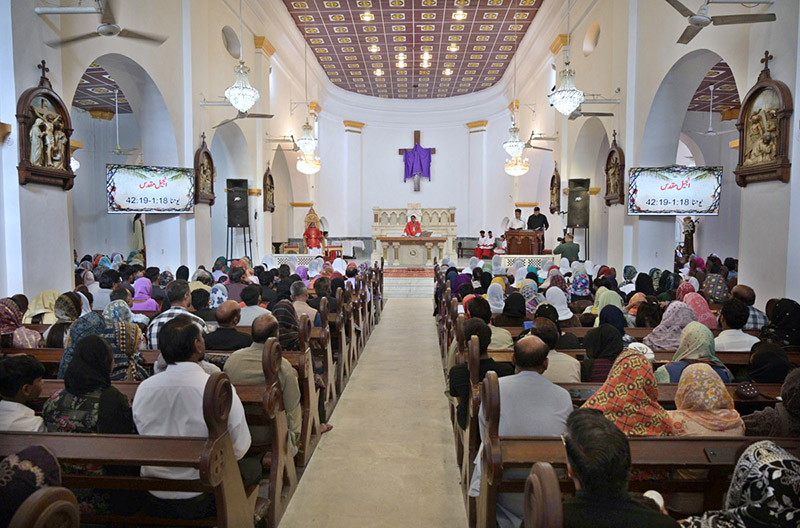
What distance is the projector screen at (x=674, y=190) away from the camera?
7.46m

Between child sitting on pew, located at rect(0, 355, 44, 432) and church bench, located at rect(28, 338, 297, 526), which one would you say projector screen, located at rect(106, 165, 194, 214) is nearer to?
church bench, located at rect(28, 338, 297, 526)

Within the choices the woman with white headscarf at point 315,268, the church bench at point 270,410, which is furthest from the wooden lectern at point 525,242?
the church bench at point 270,410

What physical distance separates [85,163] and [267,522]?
14.2m

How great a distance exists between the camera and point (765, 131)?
5332 mm

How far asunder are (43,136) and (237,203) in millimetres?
5809

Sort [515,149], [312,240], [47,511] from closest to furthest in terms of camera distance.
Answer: [47,511], [515,149], [312,240]

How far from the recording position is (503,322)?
16.3 feet

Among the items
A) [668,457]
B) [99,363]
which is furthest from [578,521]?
[99,363]

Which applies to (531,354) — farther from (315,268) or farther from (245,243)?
(245,243)

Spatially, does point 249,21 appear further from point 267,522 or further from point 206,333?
point 267,522

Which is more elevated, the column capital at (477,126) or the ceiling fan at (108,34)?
the column capital at (477,126)

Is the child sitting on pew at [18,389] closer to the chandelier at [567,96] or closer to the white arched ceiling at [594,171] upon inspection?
the chandelier at [567,96]

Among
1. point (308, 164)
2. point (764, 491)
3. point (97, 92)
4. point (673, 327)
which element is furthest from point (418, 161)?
Answer: point (764, 491)

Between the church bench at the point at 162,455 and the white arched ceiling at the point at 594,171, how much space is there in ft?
34.7
